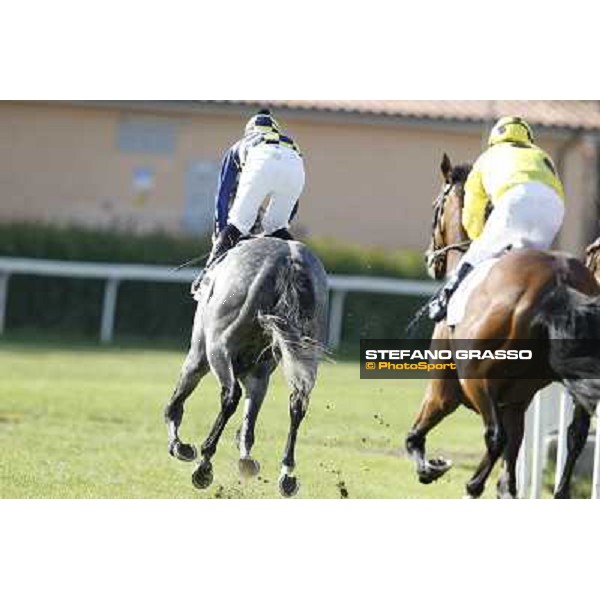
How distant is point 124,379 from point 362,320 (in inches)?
134

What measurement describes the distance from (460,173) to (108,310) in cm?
310

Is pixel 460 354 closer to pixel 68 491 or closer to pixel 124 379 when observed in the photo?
pixel 68 491

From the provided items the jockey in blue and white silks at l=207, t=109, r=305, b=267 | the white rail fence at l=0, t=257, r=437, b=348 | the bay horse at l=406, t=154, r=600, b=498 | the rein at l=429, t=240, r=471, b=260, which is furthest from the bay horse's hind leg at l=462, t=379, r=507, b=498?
the white rail fence at l=0, t=257, r=437, b=348

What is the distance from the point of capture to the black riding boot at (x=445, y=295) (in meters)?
7.27

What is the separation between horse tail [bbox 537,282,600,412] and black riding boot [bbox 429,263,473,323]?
0.57 meters

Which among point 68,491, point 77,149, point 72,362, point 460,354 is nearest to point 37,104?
point 77,149

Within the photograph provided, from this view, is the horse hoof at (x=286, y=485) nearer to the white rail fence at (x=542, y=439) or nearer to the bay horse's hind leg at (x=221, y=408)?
the bay horse's hind leg at (x=221, y=408)

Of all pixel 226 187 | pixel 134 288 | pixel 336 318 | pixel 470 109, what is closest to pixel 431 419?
pixel 226 187

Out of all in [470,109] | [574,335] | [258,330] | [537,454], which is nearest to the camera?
[574,335]

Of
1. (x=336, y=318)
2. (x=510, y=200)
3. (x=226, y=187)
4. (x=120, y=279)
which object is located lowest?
(x=120, y=279)

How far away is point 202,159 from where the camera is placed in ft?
29.1

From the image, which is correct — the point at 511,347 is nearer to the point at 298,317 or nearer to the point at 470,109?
the point at 298,317

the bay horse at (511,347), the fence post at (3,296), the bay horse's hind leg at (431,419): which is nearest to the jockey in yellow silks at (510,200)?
the bay horse at (511,347)

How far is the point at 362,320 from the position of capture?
8500 mm
